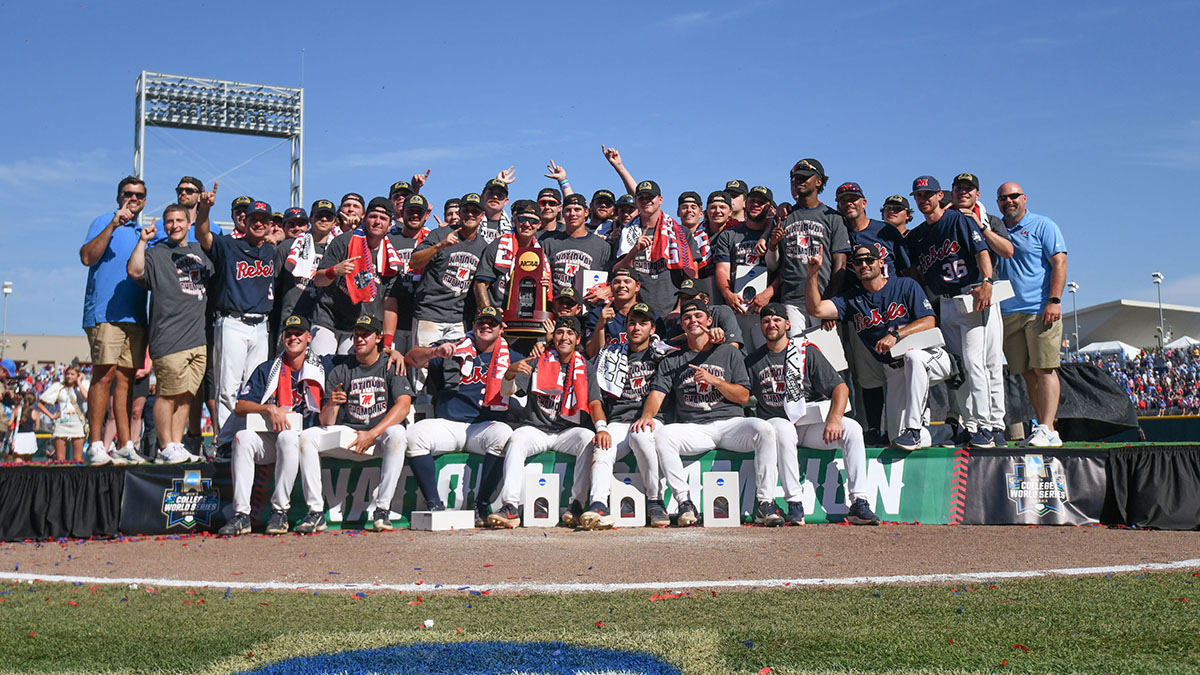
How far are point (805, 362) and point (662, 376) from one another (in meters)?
1.21

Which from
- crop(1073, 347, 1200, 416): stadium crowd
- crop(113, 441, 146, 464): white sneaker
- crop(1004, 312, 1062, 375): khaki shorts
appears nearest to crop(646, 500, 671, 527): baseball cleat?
crop(1004, 312, 1062, 375): khaki shorts

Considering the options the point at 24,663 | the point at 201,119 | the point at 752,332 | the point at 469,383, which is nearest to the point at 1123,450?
the point at 752,332

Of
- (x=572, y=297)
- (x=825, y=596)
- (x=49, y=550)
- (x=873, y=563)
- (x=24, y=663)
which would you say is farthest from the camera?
(x=572, y=297)

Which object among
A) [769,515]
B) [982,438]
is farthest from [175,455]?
[982,438]

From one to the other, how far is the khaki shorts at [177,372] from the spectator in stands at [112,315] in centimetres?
35

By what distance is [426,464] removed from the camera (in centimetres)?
846

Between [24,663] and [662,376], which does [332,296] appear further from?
[24,663]

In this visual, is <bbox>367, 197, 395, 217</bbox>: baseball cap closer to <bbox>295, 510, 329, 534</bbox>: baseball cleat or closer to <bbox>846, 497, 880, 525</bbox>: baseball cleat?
<bbox>295, 510, 329, 534</bbox>: baseball cleat

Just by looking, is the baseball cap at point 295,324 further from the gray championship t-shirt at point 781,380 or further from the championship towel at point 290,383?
the gray championship t-shirt at point 781,380

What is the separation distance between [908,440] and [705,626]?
Result: 4730mm

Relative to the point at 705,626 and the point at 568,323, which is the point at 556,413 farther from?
the point at 705,626

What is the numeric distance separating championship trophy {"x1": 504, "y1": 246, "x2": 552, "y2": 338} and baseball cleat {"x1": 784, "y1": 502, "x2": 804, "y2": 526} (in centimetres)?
284

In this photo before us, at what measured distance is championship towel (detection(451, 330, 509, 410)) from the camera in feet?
28.8

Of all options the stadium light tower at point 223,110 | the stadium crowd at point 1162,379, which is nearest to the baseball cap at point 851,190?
the stadium crowd at point 1162,379
